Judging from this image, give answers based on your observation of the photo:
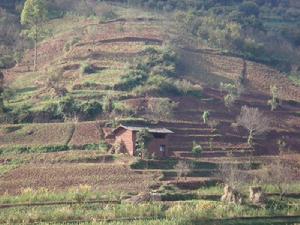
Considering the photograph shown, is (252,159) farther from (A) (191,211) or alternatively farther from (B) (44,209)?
(B) (44,209)

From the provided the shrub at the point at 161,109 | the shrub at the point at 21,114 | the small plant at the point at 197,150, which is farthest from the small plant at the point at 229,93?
the shrub at the point at 21,114

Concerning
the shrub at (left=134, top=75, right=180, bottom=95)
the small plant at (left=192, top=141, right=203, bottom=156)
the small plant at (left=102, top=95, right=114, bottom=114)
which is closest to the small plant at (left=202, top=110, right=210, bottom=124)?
the shrub at (left=134, top=75, right=180, bottom=95)

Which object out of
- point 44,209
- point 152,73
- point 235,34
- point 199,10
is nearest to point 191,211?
point 44,209

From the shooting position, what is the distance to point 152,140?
52094 millimetres

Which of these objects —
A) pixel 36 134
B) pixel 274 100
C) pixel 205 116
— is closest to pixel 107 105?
pixel 36 134

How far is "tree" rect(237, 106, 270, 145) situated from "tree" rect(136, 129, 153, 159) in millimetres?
10832

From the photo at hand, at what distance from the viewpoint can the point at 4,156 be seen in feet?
167

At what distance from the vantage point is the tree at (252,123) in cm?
5784

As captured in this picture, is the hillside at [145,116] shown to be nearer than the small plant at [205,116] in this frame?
Yes

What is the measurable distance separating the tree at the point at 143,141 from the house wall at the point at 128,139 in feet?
1.61

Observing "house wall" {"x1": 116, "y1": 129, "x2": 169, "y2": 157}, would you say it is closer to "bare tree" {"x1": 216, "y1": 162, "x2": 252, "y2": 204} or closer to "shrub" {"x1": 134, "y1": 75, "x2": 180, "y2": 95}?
"bare tree" {"x1": 216, "y1": 162, "x2": 252, "y2": 204}

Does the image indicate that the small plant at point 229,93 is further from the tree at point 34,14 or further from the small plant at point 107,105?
the tree at point 34,14

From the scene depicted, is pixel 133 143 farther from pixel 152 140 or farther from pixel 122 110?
pixel 122 110

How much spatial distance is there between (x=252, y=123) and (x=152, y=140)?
1068 cm
